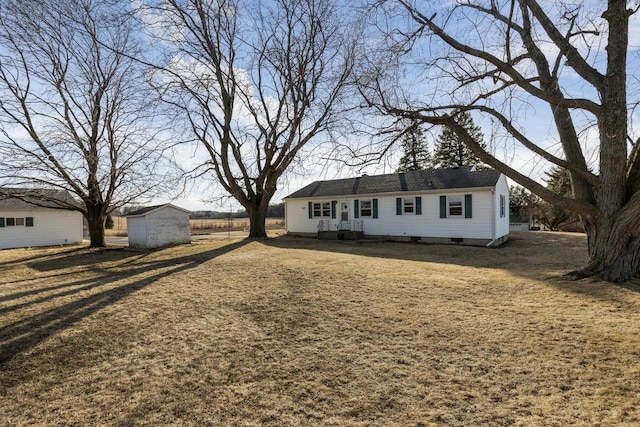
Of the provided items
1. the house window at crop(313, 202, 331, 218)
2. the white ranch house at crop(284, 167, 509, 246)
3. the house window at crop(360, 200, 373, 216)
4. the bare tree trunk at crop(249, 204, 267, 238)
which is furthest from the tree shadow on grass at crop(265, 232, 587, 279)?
the bare tree trunk at crop(249, 204, 267, 238)

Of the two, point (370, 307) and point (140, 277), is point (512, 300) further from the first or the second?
point (140, 277)

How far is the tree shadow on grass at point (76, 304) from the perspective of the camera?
488cm

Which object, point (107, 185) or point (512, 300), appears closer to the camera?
point (512, 300)

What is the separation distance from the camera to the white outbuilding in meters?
18.1

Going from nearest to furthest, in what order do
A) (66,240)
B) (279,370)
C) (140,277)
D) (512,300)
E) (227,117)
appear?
(279,370)
(512,300)
(140,277)
(227,117)
(66,240)

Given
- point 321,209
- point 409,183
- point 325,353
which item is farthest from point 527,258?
point 321,209

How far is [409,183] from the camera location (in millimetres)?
20094

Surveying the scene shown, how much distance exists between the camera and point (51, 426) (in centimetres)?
295

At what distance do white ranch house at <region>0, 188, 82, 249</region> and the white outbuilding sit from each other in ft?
15.9

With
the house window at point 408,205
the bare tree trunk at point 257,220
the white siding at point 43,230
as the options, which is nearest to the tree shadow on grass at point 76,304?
the bare tree trunk at point 257,220

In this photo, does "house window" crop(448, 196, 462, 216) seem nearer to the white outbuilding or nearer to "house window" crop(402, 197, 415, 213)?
"house window" crop(402, 197, 415, 213)

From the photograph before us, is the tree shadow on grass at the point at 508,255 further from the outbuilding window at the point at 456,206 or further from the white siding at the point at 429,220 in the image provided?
the outbuilding window at the point at 456,206

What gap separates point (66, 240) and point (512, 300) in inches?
1046

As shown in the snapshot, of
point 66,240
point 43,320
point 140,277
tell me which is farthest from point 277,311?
point 66,240
